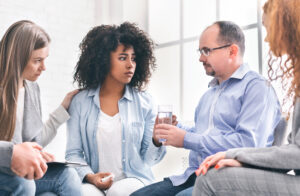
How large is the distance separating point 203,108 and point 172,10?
1721 millimetres

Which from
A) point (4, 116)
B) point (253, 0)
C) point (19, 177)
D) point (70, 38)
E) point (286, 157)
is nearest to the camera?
point (286, 157)

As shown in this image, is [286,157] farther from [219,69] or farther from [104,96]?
[104,96]

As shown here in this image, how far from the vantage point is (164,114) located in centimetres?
188

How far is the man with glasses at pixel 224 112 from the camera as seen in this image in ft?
5.73

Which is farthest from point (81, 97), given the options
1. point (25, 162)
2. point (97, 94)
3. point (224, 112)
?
point (25, 162)

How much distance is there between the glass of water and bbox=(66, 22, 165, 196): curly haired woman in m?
0.24

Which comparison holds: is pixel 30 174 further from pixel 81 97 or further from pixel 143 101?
pixel 143 101

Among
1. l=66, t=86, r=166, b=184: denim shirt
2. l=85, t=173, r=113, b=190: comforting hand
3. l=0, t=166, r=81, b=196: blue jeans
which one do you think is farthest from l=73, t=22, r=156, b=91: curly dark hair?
l=0, t=166, r=81, b=196: blue jeans

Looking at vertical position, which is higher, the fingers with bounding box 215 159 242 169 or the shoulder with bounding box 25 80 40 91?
the shoulder with bounding box 25 80 40 91

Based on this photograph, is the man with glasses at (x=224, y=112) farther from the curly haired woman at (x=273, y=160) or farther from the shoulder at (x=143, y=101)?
the curly haired woman at (x=273, y=160)

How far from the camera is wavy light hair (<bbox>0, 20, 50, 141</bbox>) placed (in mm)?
1697

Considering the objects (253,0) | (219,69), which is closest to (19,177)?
(219,69)

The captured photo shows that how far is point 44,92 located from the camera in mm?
3596

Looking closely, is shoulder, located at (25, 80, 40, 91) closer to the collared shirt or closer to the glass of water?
the glass of water
